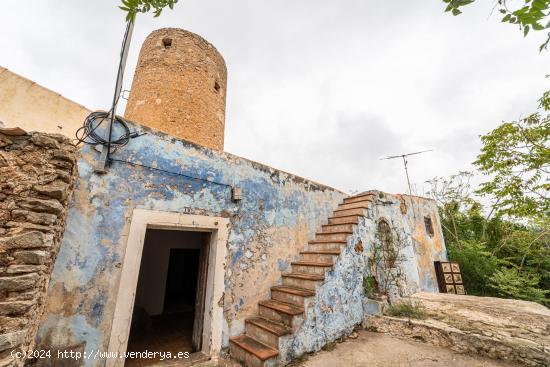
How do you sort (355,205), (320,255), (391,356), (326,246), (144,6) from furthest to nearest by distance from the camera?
(355,205)
(326,246)
(320,255)
(391,356)
(144,6)

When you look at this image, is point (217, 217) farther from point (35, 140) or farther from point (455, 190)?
point (455, 190)

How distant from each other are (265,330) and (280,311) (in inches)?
13.3

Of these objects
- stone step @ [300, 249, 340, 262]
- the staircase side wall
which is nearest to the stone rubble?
the staircase side wall

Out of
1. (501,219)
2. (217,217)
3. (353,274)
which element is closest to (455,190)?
(501,219)

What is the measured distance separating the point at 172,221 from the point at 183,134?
3673 mm

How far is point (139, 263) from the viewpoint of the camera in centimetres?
287

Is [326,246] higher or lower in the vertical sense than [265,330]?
higher

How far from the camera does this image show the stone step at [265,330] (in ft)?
10.3

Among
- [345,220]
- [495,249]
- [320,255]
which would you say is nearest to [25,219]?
[320,255]

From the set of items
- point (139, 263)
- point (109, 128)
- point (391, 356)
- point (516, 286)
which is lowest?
point (391, 356)

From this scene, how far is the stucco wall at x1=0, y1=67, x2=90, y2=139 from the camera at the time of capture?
2.57 m

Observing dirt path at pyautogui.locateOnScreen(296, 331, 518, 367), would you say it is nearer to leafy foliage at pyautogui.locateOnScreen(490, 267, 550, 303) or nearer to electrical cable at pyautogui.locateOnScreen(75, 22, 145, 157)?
electrical cable at pyautogui.locateOnScreen(75, 22, 145, 157)

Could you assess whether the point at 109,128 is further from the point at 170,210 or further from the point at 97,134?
the point at 170,210

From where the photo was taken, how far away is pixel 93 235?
2.60 metres
